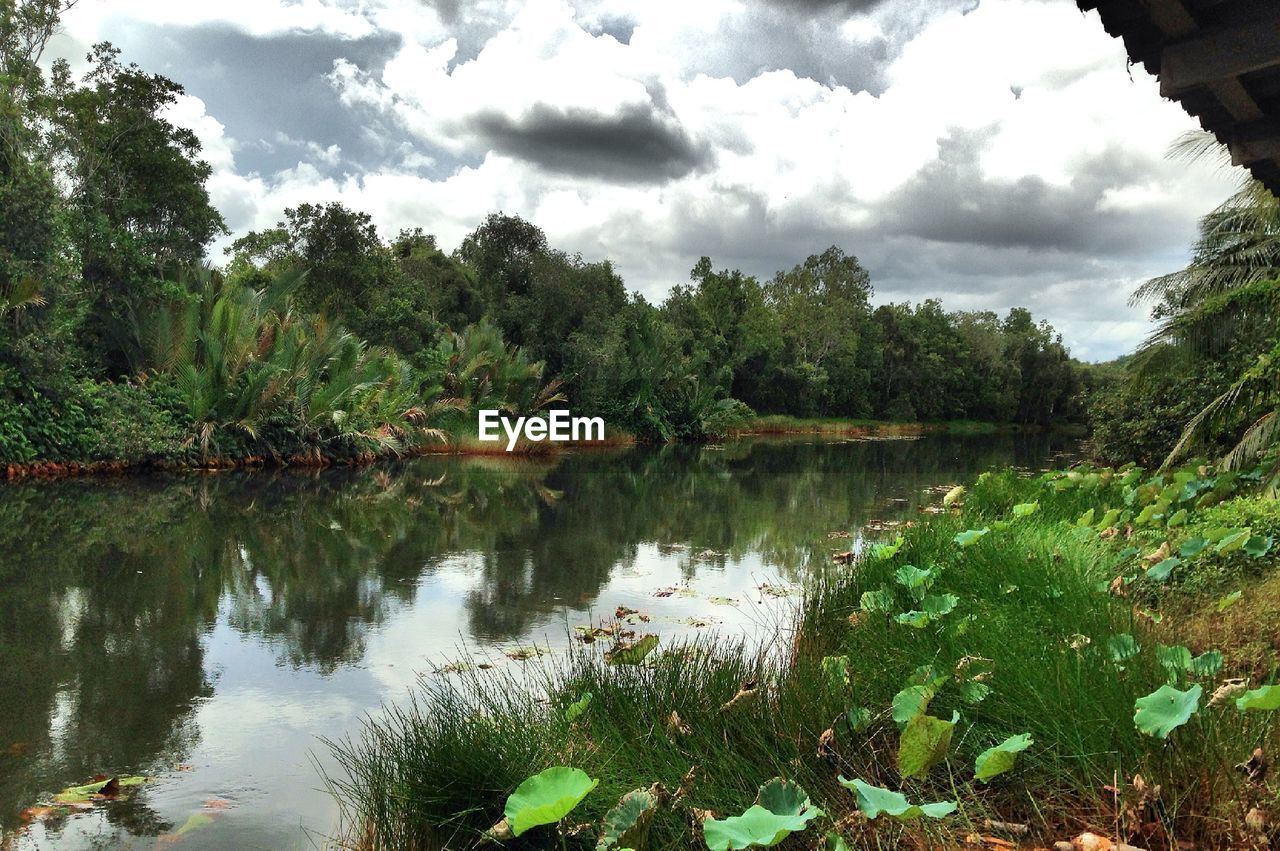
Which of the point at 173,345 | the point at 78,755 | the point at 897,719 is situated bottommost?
the point at 78,755

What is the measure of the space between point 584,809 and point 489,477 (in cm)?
1523

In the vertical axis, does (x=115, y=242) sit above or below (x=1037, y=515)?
above

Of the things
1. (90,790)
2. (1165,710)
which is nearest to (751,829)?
(1165,710)

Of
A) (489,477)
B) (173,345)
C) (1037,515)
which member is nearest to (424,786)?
(1037,515)

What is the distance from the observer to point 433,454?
23.1 meters

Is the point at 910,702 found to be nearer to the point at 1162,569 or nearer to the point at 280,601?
the point at 1162,569

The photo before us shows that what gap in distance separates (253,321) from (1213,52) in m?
18.4

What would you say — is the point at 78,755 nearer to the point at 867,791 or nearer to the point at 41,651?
the point at 41,651

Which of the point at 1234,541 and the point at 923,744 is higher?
the point at 1234,541

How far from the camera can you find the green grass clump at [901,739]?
2.13 meters

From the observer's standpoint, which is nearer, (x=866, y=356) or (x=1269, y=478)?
(x=1269, y=478)

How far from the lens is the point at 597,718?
308 cm

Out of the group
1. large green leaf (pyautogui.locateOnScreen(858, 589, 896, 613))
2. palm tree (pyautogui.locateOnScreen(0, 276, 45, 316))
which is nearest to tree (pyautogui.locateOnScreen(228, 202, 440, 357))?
palm tree (pyautogui.locateOnScreen(0, 276, 45, 316))

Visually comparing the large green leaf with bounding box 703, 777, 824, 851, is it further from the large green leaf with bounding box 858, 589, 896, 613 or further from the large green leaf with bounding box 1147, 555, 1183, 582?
the large green leaf with bounding box 1147, 555, 1183, 582
